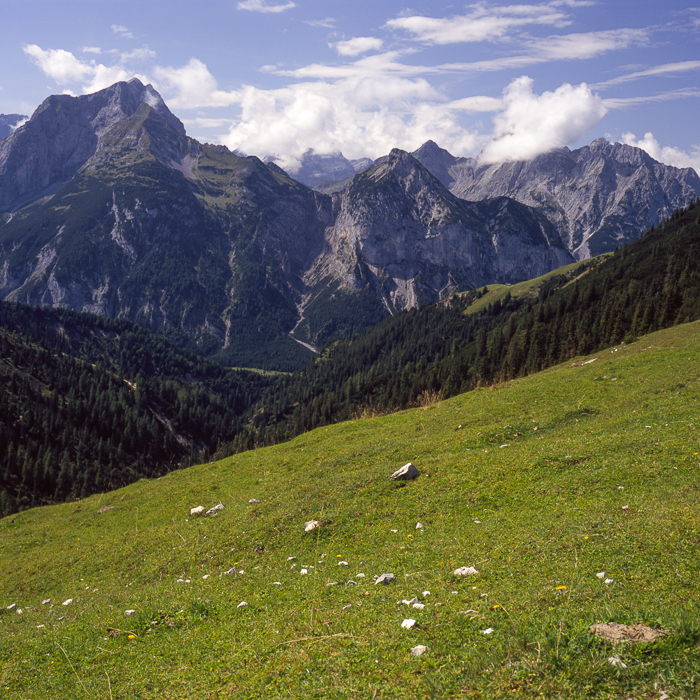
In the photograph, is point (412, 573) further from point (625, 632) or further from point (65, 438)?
point (65, 438)

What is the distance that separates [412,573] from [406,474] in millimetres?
9371

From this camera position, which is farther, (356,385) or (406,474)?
(356,385)

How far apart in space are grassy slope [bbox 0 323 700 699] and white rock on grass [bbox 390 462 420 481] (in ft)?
2.98

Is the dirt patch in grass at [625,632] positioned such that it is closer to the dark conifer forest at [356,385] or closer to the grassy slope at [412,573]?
the grassy slope at [412,573]

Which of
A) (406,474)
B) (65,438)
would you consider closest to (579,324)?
(406,474)

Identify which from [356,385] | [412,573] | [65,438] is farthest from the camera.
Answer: [356,385]

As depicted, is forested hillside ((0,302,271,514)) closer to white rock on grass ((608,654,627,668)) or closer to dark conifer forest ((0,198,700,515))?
dark conifer forest ((0,198,700,515))

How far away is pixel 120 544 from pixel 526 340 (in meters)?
112

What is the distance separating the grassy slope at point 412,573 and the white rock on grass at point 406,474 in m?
0.91

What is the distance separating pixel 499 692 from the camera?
7762 mm

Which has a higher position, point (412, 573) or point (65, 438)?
point (412, 573)

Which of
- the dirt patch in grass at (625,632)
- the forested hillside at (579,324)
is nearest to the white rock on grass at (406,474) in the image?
the dirt patch in grass at (625,632)

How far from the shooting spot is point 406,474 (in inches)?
927

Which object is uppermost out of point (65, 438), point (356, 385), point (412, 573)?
point (412, 573)
